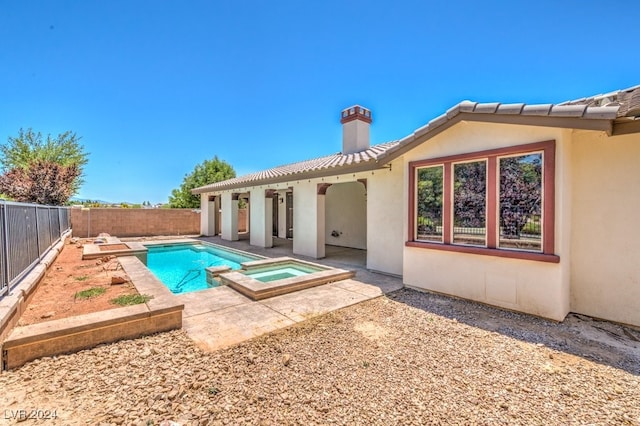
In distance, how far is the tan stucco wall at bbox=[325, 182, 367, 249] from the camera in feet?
54.0

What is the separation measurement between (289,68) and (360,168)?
8.72 metres

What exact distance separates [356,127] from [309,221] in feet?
18.8

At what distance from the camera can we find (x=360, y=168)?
10.3 m

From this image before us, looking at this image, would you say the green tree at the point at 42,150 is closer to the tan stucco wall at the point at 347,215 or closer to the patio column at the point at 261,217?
the patio column at the point at 261,217

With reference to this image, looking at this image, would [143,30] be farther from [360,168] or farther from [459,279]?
[459,279]

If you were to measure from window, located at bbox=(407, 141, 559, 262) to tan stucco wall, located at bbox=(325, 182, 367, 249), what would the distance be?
27.3 feet

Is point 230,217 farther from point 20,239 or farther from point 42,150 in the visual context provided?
point 42,150

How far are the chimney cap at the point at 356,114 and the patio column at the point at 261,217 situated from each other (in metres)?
5.92

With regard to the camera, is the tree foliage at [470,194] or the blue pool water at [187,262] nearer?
the tree foliage at [470,194]

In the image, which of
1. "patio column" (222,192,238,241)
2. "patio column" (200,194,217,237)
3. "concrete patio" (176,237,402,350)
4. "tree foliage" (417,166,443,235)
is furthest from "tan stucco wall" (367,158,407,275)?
"patio column" (200,194,217,237)

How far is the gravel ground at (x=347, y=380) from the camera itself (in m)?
2.99

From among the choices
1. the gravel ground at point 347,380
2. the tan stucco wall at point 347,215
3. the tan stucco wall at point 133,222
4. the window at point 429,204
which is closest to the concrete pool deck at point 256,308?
the gravel ground at point 347,380

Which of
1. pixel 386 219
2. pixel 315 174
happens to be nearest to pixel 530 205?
pixel 386 219

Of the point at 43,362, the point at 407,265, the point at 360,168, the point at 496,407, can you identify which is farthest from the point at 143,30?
the point at 496,407
